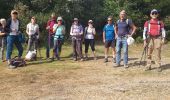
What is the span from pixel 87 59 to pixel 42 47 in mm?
5328

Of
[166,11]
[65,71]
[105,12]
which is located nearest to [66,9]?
[105,12]

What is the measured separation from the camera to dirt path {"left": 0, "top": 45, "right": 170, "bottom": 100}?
10.2 meters

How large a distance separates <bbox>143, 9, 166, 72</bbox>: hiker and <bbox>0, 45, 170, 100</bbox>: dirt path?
2.49 ft

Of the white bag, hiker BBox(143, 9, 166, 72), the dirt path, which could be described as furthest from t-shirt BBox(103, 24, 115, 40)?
the white bag

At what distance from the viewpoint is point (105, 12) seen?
23.9 meters

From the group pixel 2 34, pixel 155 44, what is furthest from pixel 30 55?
pixel 155 44

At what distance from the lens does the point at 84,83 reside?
11.6 meters

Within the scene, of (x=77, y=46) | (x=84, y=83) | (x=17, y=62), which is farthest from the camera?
(x=77, y=46)

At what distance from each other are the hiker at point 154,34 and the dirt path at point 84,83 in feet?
2.49

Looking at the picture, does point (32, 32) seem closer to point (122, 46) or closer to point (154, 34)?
point (122, 46)

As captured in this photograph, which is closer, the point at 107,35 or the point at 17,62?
the point at 17,62

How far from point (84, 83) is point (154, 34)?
3.15 m

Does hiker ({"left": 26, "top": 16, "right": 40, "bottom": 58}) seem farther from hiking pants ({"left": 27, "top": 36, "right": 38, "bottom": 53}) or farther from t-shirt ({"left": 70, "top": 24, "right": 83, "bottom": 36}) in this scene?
t-shirt ({"left": 70, "top": 24, "right": 83, "bottom": 36})

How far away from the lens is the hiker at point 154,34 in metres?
13.2
